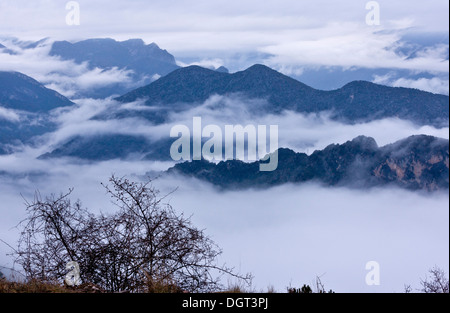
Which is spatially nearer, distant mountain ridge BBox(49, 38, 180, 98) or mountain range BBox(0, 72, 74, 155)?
mountain range BBox(0, 72, 74, 155)

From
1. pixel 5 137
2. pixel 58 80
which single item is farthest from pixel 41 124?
pixel 5 137

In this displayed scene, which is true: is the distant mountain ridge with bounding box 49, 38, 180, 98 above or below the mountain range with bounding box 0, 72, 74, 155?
above

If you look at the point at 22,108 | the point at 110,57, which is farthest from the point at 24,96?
the point at 110,57

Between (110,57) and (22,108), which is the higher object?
(110,57)

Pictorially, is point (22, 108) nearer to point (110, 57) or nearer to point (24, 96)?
point (24, 96)

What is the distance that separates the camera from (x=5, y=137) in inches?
1729

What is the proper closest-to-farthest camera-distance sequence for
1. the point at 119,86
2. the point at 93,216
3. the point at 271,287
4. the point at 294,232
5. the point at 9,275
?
the point at 271,287, the point at 9,275, the point at 93,216, the point at 119,86, the point at 294,232

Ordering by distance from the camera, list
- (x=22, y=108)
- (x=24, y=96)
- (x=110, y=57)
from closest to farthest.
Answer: (x=22, y=108), (x=24, y=96), (x=110, y=57)

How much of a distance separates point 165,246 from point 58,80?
48.7 m

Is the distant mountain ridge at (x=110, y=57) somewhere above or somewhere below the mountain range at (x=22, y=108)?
above

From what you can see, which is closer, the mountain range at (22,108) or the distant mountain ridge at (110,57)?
the mountain range at (22,108)

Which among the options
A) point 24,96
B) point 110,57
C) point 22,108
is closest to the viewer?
point 22,108
